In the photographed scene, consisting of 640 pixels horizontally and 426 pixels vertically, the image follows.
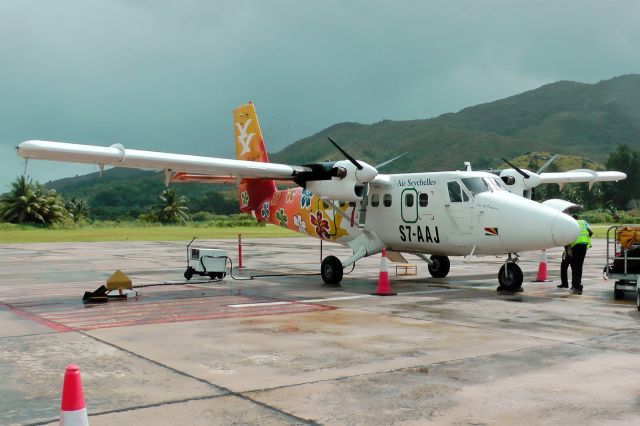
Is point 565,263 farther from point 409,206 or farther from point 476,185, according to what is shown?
point 409,206

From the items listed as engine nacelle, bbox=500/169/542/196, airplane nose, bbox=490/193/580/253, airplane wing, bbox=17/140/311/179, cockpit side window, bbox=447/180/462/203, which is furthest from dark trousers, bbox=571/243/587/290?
airplane wing, bbox=17/140/311/179

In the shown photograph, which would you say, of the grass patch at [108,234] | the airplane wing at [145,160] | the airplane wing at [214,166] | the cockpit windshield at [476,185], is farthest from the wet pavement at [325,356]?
the grass patch at [108,234]

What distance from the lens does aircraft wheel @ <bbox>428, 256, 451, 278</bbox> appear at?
18.6 meters

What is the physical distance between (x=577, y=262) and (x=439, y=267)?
4628mm

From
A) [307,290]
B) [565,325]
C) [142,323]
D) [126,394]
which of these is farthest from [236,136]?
[126,394]

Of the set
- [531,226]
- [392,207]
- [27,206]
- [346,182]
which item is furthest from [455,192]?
[27,206]

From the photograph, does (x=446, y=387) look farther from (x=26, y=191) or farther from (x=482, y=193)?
(x=26, y=191)

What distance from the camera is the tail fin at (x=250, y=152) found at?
826 inches

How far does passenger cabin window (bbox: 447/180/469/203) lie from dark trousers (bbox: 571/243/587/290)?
9.19ft

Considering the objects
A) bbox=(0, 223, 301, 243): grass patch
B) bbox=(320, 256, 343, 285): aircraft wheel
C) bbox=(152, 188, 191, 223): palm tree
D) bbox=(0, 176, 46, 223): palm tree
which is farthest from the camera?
bbox=(152, 188, 191, 223): palm tree

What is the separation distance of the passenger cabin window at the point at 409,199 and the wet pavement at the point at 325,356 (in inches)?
101

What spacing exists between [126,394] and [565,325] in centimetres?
717

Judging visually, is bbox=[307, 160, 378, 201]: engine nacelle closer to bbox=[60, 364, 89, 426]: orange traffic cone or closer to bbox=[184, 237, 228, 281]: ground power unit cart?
bbox=[184, 237, 228, 281]: ground power unit cart

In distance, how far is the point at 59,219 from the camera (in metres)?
73.1
